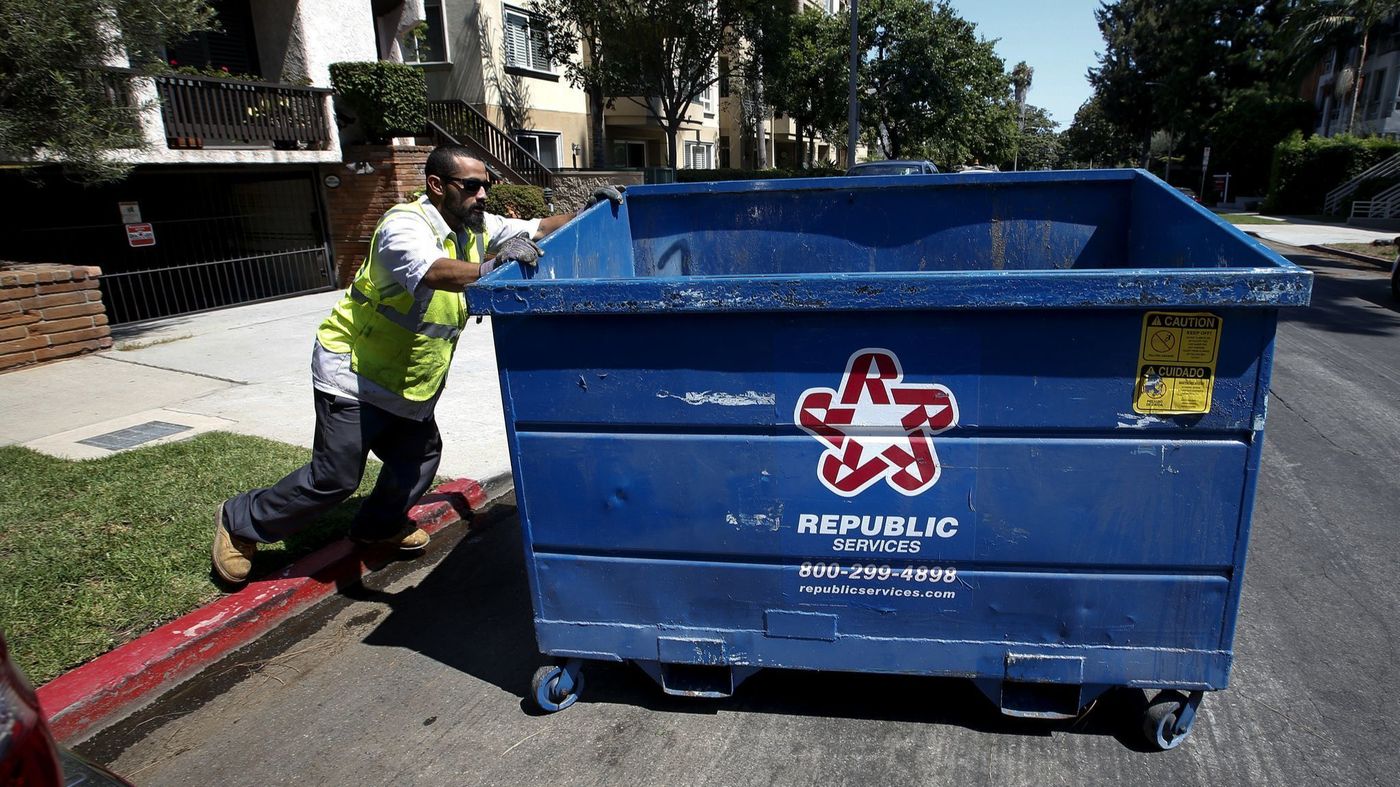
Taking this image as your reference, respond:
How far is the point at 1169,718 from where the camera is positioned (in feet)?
8.77

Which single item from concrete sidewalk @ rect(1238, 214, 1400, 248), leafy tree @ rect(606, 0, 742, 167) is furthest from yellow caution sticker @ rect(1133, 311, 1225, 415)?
leafy tree @ rect(606, 0, 742, 167)

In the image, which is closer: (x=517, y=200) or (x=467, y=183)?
(x=467, y=183)

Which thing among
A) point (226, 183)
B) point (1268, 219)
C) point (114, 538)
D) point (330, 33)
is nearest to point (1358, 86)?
point (1268, 219)

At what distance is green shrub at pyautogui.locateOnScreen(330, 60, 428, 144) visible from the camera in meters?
12.7

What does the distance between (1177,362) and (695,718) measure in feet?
6.19

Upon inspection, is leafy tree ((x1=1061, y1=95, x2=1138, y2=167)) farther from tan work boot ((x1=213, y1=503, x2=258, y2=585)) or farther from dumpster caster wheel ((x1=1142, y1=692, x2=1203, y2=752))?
tan work boot ((x1=213, y1=503, x2=258, y2=585))

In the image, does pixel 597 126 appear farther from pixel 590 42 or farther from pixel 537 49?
pixel 537 49

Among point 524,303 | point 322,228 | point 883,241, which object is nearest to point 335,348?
point 524,303

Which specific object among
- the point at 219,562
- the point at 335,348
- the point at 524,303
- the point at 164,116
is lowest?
the point at 219,562

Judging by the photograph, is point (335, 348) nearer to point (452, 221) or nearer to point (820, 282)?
point (452, 221)

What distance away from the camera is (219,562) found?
12.0ft

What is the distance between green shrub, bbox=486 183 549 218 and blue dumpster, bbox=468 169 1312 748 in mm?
12390

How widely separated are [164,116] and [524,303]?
416 inches

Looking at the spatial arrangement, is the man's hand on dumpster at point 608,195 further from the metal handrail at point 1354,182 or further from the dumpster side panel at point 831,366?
the metal handrail at point 1354,182
